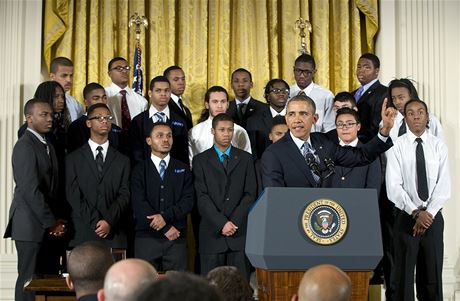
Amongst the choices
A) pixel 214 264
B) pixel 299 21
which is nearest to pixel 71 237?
pixel 214 264

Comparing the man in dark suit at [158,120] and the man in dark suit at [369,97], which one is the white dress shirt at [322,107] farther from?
the man in dark suit at [158,120]

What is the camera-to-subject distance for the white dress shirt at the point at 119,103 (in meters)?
7.46

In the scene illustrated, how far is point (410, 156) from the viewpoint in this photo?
262 inches

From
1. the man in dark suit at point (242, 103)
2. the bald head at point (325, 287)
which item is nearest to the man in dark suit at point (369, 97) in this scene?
the man in dark suit at point (242, 103)

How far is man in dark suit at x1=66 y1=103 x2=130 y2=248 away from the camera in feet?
21.0

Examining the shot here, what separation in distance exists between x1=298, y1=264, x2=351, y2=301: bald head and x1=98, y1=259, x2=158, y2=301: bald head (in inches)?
18.5

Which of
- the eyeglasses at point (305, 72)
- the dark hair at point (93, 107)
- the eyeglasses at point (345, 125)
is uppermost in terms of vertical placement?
the eyeglasses at point (305, 72)

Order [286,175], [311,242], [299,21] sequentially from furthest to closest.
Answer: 1. [299,21]
2. [286,175]
3. [311,242]

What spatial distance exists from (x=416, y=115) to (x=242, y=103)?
1.65 meters

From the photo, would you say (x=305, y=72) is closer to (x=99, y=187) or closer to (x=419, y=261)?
(x=419, y=261)

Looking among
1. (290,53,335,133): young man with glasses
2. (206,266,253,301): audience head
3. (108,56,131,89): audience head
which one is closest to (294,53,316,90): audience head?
(290,53,335,133): young man with glasses

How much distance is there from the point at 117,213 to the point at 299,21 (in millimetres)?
3309

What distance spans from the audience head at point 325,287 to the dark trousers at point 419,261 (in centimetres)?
388

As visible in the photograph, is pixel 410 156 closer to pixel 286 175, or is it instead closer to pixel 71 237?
pixel 286 175
